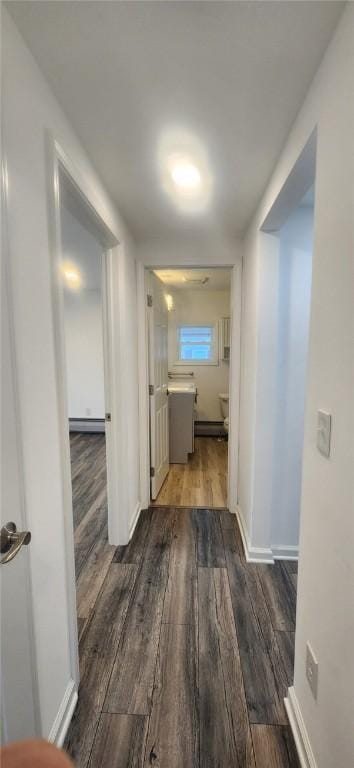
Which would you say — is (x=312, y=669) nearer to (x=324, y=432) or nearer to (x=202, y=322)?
(x=324, y=432)

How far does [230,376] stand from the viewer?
2.45 m

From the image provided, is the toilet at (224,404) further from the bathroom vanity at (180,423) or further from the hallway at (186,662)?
the hallway at (186,662)

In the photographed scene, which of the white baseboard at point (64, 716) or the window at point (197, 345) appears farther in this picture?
the window at point (197, 345)

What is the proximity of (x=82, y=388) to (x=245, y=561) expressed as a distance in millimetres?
3807

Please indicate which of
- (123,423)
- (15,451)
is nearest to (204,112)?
(15,451)

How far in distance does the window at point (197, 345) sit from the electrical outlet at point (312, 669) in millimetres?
4122

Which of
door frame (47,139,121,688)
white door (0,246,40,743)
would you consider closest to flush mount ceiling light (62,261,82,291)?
door frame (47,139,121,688)

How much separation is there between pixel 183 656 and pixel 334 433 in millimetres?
1260

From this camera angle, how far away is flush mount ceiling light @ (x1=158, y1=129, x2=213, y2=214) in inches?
50.0

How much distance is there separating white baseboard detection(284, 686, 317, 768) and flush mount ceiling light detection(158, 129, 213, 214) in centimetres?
221

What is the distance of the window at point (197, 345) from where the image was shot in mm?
4891

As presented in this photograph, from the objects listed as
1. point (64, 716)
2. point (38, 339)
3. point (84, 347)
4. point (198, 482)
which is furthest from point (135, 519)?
point (84, 347)

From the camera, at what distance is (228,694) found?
118 centimetres

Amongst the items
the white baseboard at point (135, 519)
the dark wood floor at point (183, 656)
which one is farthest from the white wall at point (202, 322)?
the dark wood floor at point (183, 656)
